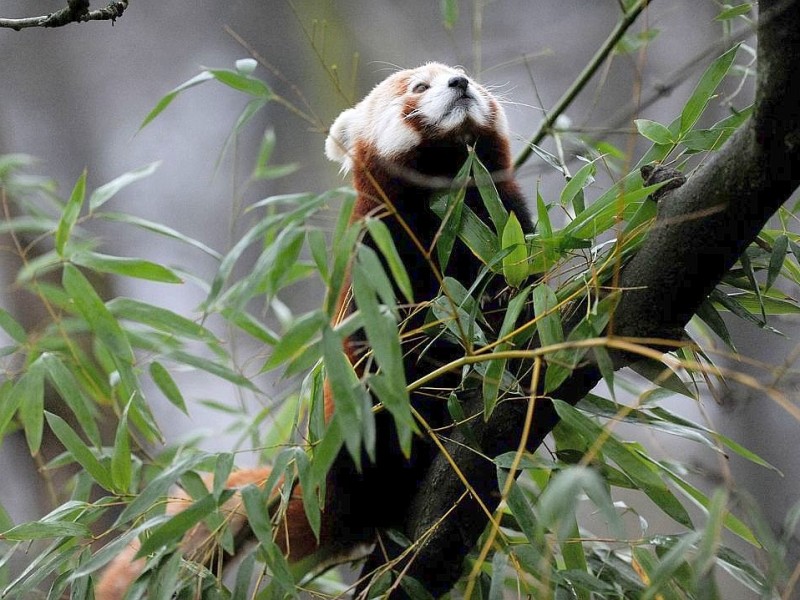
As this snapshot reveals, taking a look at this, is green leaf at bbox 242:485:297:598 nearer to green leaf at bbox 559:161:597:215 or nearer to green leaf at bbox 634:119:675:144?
green leaf at bbox 559:161:597:215

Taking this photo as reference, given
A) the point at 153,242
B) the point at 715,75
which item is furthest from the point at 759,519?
the point at 153,242

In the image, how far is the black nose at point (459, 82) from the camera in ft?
7.30

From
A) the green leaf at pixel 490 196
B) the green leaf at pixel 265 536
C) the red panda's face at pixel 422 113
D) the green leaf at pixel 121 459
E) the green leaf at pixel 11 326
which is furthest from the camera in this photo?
the red panda's face at pixel 422 113

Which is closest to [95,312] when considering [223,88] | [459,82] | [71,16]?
[71,16]

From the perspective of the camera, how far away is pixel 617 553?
6.51ft

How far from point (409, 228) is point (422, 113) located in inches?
19.6

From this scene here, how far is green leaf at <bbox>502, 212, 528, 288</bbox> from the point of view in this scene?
154 cm

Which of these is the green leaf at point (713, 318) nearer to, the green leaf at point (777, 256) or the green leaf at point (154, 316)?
the green leaf at point (777, 256)

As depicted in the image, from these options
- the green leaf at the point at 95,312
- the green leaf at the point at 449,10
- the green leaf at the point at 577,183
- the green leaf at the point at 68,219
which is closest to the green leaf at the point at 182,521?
the green leaf at the point at 95,312

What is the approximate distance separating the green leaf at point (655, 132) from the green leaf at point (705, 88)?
0.09 feet

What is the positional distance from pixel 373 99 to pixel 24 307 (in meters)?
1.85

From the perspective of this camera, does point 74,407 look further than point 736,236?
Yes

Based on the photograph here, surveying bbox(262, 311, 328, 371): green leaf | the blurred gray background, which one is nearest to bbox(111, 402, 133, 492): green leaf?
bbox(262, 311, 328, 371): green leaf

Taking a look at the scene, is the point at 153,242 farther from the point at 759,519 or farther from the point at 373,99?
the point at 759,519
